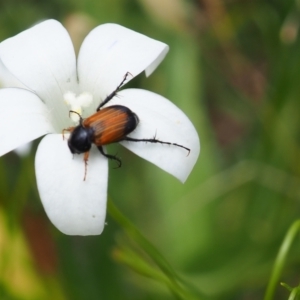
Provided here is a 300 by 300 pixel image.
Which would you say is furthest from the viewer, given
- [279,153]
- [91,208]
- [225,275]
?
[279,153]

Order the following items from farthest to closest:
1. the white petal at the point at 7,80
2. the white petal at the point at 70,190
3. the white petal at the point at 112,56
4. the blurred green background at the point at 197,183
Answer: the blurred green background at the point at 197,183
the white petal at the point at 7,80
the white petal at the point at 112,56
the white petal at the point at 70,190

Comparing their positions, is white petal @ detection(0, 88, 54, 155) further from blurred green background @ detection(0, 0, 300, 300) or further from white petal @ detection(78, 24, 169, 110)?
blurred green background @ detection(0, 0, 300, 300)

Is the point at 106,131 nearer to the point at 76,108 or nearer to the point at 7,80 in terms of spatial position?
the point at 76,108

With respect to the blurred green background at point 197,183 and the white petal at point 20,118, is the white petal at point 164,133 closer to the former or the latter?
the white petal at point 20,118

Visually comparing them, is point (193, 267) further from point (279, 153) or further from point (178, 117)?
point (178, 117)

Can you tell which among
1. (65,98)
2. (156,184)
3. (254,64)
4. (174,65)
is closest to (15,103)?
(65,98)

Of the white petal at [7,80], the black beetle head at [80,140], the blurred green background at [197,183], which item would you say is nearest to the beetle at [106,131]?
the black beetle head at [80,140]
